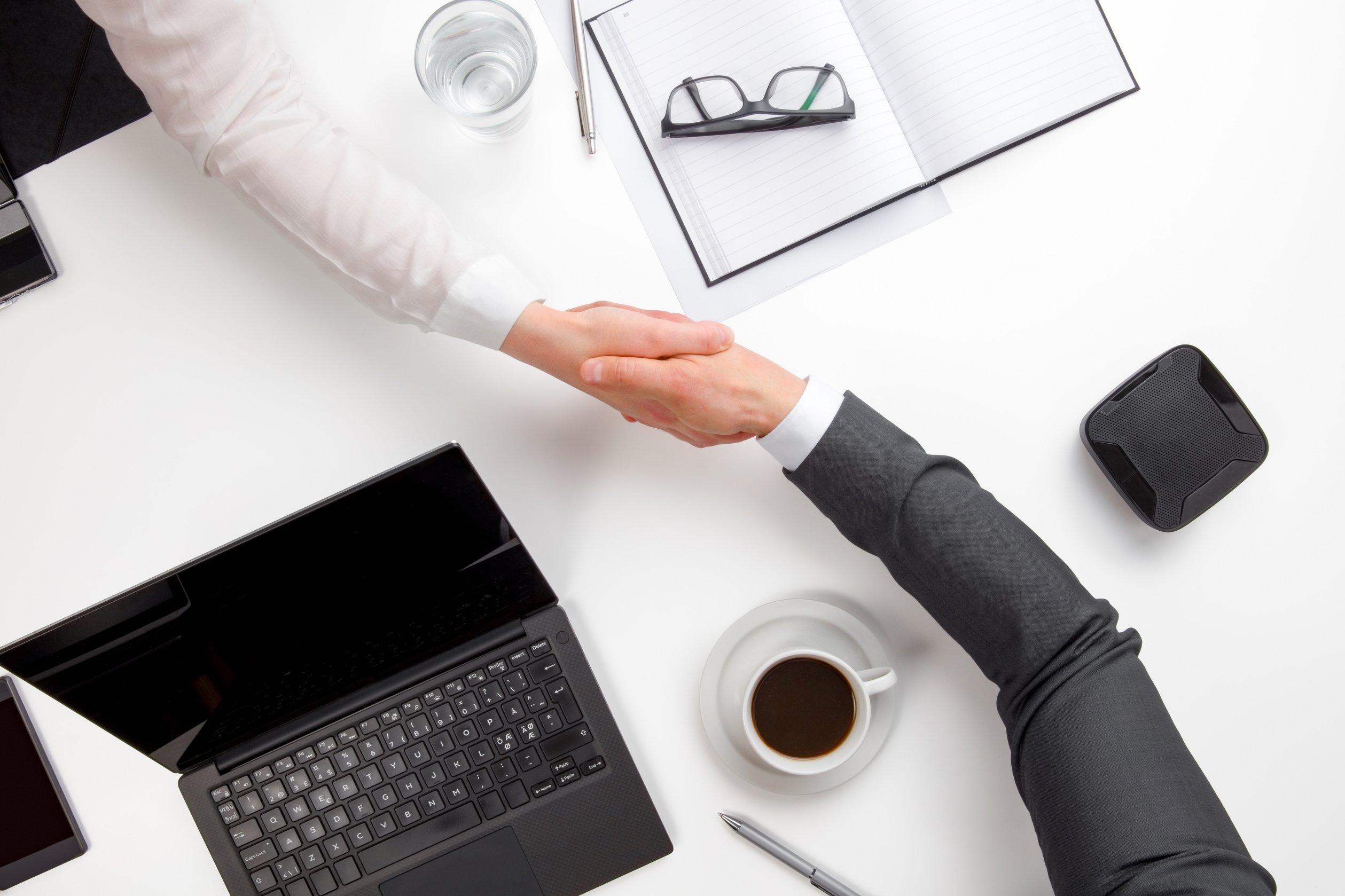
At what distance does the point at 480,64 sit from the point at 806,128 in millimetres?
361

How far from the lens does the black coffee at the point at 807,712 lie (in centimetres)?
82

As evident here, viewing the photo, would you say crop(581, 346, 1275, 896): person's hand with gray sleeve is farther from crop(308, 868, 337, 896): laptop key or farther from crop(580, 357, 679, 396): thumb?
crop(308, 868, 337, 896): laptop key

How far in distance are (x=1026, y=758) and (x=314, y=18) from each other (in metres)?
1.05

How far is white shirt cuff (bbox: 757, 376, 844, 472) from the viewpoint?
32.5 inches

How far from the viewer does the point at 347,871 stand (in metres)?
0.83

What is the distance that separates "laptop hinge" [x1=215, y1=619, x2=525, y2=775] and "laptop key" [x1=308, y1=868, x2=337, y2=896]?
0.43ft

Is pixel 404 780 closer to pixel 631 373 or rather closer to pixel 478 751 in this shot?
pixel 478 751

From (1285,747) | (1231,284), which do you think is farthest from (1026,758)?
(1231,284)

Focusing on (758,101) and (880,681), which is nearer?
(880,681)

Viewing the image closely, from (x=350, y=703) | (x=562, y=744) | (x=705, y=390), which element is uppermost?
(x=705, y=390)

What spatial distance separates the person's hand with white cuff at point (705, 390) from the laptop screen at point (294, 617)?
0.17 metres

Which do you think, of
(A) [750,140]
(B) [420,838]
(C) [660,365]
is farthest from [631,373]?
(B) [420,838]

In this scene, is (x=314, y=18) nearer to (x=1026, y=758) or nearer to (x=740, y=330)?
(x=740, y=330)

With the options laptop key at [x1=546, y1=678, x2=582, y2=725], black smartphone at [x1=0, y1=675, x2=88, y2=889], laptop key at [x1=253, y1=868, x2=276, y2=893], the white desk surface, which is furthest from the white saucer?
black smartphone at [x1=0, y1=675, x2=88, y2=889]
